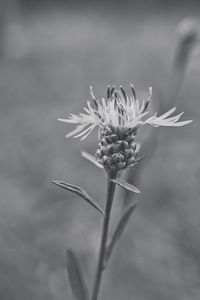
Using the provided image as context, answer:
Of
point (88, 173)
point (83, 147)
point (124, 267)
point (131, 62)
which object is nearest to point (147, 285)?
point (124, 267)

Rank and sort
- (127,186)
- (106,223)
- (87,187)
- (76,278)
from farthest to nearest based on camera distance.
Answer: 1. (87,187)
2. (76,278)
3. (106,223)
4. (127,186)

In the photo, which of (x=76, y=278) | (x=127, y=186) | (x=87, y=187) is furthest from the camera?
(x=87, y=187)

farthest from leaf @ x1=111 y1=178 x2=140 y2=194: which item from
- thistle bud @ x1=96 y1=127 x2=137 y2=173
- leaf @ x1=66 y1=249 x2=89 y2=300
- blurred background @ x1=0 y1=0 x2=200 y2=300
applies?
blurred background @ x1=0 y1=0 x2=200 y2=300

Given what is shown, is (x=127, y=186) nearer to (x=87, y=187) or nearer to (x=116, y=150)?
(x=116, y=150)

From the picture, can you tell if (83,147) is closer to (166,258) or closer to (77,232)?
(77,232)

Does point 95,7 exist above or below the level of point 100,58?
above

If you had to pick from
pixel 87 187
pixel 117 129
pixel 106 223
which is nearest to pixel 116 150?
pixel 117 129

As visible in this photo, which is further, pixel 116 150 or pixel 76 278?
pixel 76 278

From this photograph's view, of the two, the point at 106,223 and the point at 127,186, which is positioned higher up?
the point at 127,186
